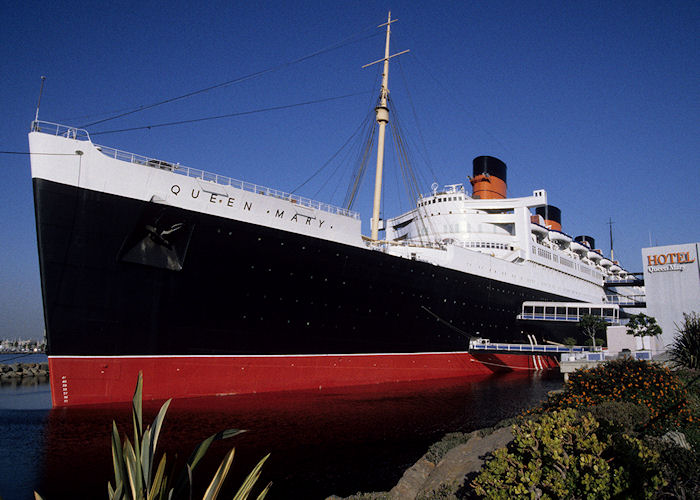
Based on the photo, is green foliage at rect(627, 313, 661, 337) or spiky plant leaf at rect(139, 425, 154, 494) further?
green foliage at rect(627, 313, 661, 337)

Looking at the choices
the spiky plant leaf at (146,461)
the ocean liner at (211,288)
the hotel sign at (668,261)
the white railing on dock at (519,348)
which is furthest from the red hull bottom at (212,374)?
the hotel sign at (668,261)

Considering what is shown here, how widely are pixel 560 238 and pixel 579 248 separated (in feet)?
15.9

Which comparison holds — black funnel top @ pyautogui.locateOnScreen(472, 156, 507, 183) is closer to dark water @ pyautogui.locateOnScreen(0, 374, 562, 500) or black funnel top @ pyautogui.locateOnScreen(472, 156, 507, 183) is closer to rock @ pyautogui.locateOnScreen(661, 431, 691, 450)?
dark water @ pyautogui.locateOnScreen(0, 374, 562, 500)

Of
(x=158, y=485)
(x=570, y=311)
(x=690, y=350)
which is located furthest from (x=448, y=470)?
(x=570, y=311)

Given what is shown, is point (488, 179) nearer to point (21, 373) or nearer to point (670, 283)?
point (670, 283)

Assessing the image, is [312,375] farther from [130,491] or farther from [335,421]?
[130,491]

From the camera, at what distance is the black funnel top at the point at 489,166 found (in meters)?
34.9

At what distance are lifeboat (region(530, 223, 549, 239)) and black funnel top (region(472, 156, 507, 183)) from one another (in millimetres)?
4790

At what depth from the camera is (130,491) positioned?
380 centimetres

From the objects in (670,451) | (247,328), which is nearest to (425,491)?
(670,451)

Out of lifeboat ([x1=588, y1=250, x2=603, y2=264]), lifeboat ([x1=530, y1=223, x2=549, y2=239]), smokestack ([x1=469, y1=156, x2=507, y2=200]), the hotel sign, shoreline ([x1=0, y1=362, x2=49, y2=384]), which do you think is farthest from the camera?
lifeboat ([x1=588, y1=250, x2=603, y2=264])

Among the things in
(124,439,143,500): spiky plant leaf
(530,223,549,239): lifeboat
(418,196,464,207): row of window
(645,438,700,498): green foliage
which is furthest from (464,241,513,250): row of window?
(124,439,143,500): spiky plant leaf

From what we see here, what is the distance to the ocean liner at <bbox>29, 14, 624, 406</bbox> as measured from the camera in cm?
1294

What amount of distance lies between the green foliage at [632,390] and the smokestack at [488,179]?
24812mm
